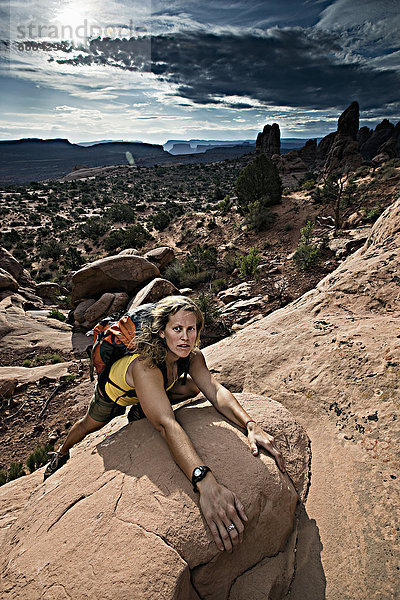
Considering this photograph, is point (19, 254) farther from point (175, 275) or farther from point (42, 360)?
point (42, 360)

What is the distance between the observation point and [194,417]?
251 centimetres

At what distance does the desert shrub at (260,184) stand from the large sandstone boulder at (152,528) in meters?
20.3

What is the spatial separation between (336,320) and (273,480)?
2.15 metres

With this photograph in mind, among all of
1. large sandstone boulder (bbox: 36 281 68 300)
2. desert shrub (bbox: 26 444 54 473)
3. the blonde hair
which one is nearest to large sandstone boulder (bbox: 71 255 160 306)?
large sandstone boulder (bbox: 36 281 68 300)

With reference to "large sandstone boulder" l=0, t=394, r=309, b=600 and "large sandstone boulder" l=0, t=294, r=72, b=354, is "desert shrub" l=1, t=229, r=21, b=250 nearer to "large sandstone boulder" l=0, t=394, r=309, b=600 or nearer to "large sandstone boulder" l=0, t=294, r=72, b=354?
"large sandstone boulder" l=0, t=294, r=72, b=354

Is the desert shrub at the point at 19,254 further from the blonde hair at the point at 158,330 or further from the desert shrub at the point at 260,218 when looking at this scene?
the blonde hair at the point at 158,330

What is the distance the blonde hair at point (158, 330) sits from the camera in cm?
226

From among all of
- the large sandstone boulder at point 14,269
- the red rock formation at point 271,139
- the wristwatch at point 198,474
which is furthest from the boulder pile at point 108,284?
the red rock formation at point 271,139

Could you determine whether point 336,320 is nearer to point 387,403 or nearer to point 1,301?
point 387,403

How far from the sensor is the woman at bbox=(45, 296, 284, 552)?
1.72 m

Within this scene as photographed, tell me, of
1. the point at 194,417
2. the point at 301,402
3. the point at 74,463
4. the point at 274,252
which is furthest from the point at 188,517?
the point at 274,252

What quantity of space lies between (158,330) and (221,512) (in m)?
1.26

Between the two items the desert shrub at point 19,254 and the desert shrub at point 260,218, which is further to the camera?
the desert shrub at point 19,254

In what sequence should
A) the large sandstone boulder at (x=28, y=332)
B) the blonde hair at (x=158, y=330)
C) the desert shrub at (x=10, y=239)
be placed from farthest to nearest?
1. the desert shrub at (x=10, y=239)
2. the large sandstone boulder at (x=28, y=332)
3. the blonde hair at (x=158, y=330)
